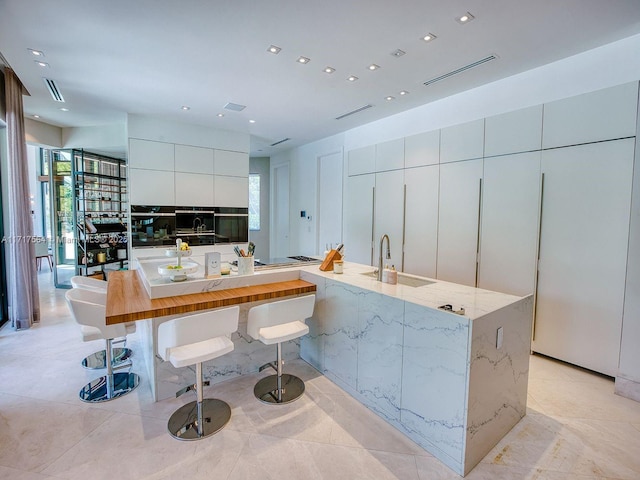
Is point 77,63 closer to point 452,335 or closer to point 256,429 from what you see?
point 256,429

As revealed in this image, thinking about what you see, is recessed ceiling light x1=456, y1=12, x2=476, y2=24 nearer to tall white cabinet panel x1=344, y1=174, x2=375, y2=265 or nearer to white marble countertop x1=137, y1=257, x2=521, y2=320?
white marble countertop x1=137, y1=257, x2=521, y2=320

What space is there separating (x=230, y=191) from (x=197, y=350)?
13.2ft

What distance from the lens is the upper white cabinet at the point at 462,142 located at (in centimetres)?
373

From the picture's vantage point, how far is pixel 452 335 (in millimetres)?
1857

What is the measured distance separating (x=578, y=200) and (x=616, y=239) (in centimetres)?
45

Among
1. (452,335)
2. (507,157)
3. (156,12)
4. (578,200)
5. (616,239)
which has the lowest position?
(452,335)

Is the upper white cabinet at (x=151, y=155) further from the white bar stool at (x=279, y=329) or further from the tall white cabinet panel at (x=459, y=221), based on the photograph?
the tall white cabinet panel at (x=459, y=221)

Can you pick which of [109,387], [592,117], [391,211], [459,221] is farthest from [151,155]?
[592,117]

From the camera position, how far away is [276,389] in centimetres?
266

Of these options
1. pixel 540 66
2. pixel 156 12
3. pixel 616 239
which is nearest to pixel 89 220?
pixel 156 12

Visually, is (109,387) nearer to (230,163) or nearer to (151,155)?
(151,155)

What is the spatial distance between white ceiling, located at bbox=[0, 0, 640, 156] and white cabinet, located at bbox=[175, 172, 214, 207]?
49.9 inches

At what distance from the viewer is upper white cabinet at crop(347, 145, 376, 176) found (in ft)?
16.7

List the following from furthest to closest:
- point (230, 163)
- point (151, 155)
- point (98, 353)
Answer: point (230, 163)
point (151, 155)
point (98, 353)
